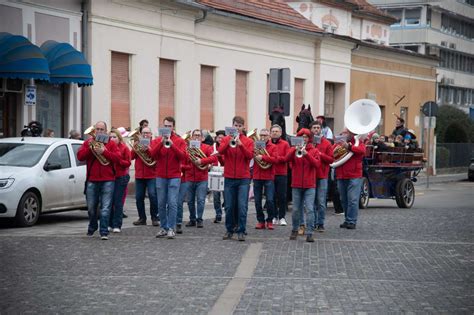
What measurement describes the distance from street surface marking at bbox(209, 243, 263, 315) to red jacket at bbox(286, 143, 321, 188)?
1.49 metres

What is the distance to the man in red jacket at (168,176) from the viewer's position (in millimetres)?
16703

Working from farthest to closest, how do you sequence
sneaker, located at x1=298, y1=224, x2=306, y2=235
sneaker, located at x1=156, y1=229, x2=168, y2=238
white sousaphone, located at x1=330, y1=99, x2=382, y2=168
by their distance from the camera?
1. white sousaphone, located at x1=330, y1=99, x2=382, y2=168
2. sneaker, located at x1=298, y1=224, x2=306, y2=235
3. sneaker, located at x1=156, y1=229, x2=168, y2=238

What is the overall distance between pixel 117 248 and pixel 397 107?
3491 centimetres

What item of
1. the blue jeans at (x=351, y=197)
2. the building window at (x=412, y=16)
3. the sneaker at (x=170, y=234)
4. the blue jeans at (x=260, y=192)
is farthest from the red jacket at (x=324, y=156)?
the building window at (x=412, y=16)

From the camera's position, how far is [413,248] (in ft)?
51.3

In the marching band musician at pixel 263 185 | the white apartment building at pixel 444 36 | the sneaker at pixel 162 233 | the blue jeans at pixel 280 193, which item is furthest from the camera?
the white apartment building at pixel 444 36

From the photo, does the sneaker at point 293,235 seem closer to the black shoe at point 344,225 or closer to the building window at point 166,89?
the black shoe at point 344,225

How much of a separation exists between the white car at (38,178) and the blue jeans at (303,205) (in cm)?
490

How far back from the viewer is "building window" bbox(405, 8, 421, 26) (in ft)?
266

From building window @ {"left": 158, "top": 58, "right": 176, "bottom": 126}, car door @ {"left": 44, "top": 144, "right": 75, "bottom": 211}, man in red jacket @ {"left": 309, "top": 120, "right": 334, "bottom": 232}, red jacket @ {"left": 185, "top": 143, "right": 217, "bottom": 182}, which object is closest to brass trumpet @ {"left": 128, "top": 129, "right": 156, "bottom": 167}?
red jacket @ {"left": 185, "top": 143, "right": 217, "bottom": 182}

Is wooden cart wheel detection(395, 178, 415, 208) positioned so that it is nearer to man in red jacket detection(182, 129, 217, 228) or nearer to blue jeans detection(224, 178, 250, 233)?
man in red jacket detection(182, 129, 217, 228)

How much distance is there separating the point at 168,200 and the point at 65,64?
9270 millimetres

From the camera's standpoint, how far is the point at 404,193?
25.5 meters

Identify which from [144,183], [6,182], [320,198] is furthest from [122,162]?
[320,198]
